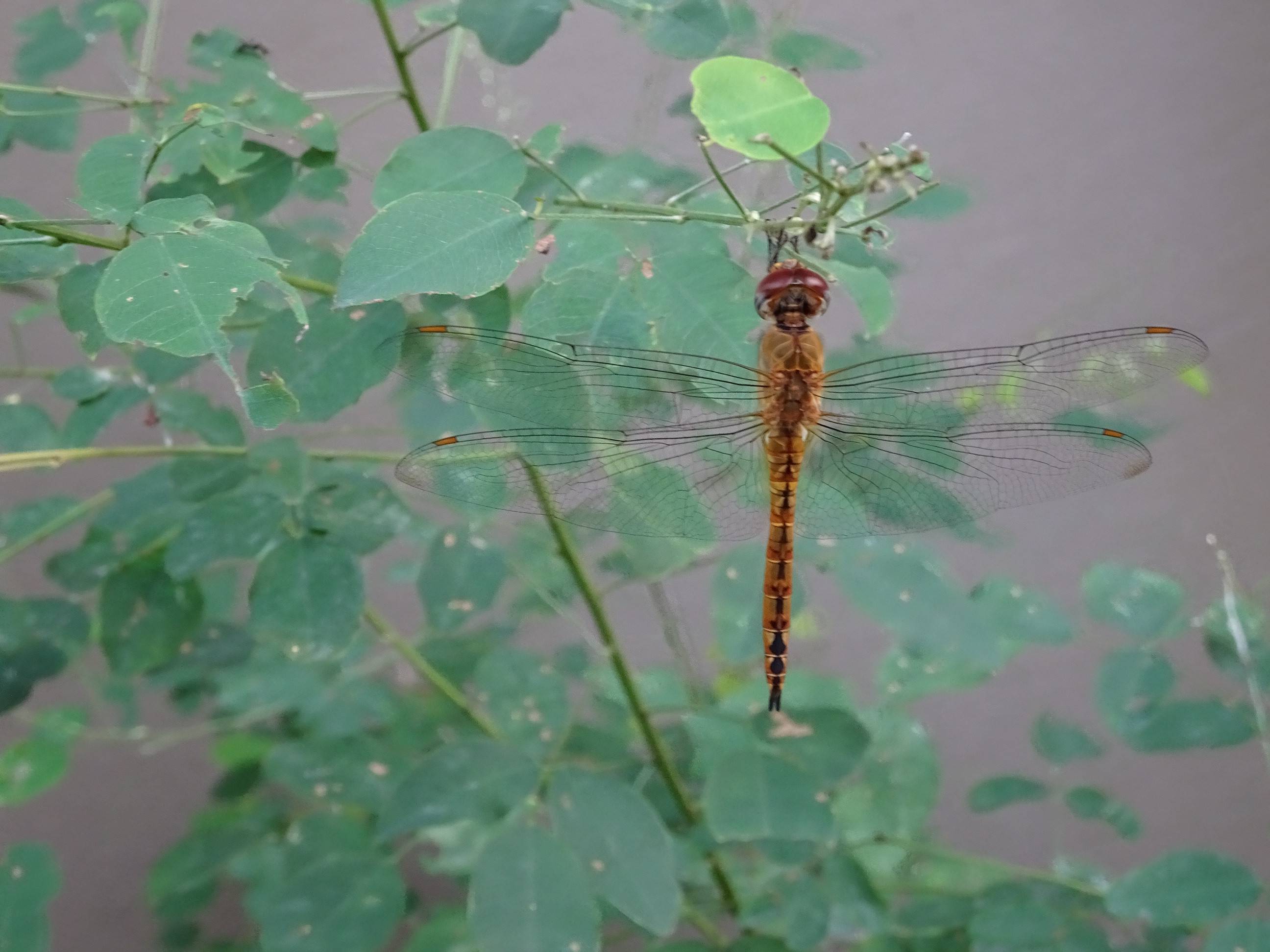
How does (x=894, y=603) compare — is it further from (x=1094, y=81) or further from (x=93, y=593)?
(x=1094, y=81)

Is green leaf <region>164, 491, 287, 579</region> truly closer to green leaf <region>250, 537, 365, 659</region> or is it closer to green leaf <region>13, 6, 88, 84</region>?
green leaf <region>250, 537, 365, 659</region>

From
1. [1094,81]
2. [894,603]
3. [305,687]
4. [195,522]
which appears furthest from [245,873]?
[1094,81]

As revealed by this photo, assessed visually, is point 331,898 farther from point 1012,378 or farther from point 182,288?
point 1012,378

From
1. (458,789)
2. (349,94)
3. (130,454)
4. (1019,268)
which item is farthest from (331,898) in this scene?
(1019,268)

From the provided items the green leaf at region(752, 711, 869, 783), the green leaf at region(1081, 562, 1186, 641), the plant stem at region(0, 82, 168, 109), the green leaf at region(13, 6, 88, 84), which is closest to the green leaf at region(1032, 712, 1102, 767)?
the green leaf at region(1081, 562, 1186, 641)

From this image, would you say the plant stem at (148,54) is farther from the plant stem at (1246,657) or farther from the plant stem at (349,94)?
the plant stem at (1246,657)

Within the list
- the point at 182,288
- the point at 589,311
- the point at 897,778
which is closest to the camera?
the point at 182,288
